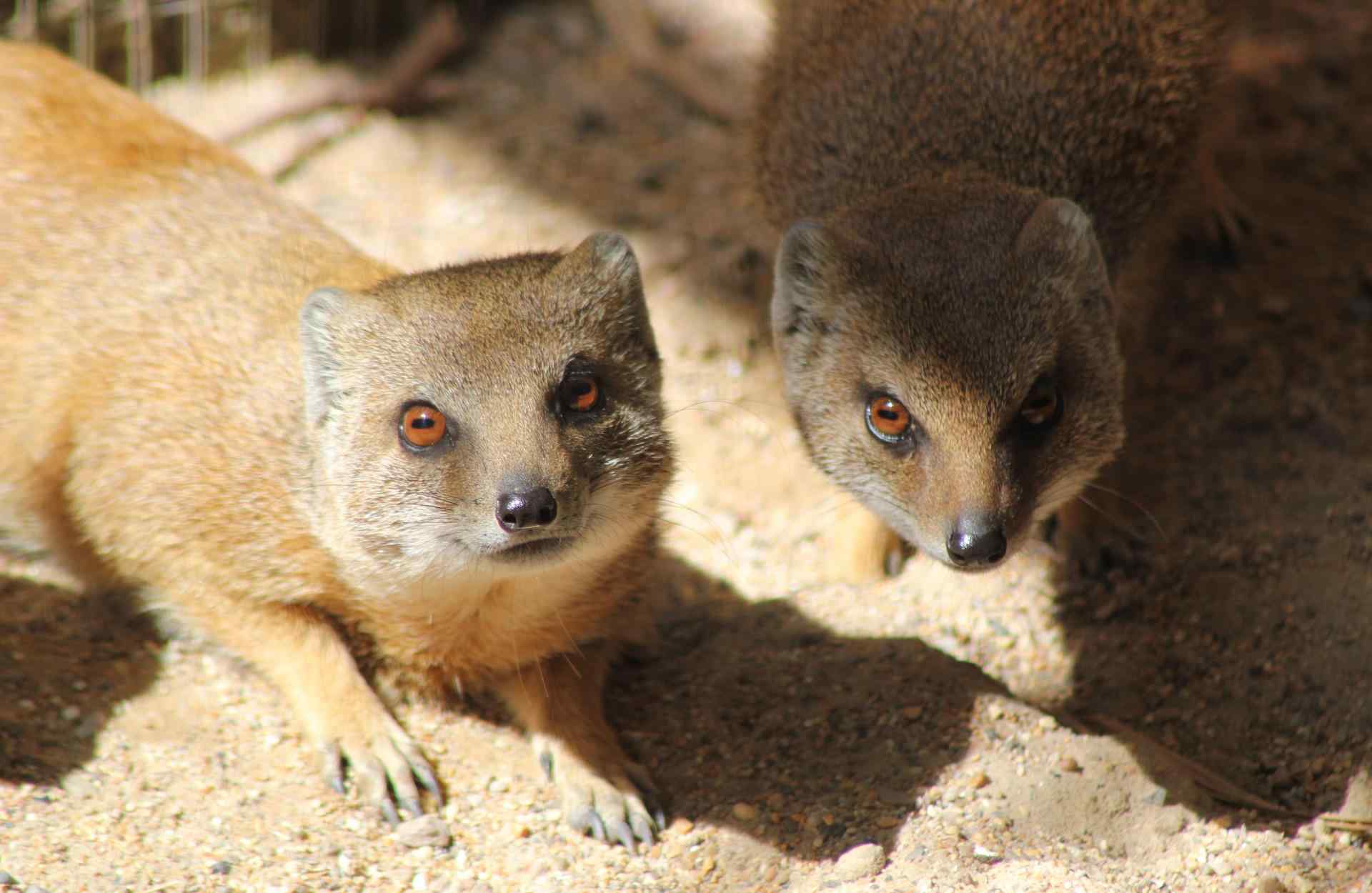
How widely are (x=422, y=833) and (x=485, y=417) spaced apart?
1.01 meters

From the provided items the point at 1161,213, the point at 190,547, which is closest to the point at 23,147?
the point at 190,547

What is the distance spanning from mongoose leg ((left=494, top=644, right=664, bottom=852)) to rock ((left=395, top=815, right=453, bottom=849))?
30 centimetres

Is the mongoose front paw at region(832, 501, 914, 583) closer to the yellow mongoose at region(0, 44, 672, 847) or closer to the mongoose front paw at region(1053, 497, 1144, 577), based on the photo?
the mongoose front paw at region(1053, 497, 1144, 577)

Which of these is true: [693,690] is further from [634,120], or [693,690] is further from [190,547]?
[634,120]

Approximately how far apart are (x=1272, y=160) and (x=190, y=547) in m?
4.41

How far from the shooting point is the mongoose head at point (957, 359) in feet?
11.0

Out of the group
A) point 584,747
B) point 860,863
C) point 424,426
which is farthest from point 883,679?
point 424,426

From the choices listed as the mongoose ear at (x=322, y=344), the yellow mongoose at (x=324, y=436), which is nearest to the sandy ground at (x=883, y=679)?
the yellow mongoose at (x=324, y=436)

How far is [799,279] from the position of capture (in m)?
3.86

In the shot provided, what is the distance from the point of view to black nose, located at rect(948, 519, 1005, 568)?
3195 mm

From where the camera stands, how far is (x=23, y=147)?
4.25 metres

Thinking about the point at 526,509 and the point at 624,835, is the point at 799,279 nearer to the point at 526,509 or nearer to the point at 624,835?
the point at 526,509

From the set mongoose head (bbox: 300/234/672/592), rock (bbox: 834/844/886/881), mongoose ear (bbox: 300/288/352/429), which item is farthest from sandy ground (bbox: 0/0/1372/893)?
mongoose ear (bbox: 300/288/352/429)

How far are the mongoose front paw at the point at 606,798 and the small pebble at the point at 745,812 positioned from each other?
0.18 m
